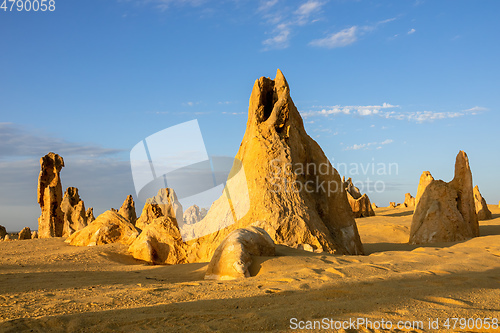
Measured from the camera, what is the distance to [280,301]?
135 inches

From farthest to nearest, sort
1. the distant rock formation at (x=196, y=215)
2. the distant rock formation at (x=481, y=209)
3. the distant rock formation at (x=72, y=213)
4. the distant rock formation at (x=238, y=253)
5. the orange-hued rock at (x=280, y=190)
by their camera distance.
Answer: the distant rock formation at (x=72, y=213) → the distant rock formation at (x=481, y=209) → the distant rock formation at (x=196, y=215) → the orange-hued rock at (x=280, y=190) → the distant rock formation at (x=238, y=253)

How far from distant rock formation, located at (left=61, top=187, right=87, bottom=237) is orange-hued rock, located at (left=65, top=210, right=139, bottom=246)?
1225 cm

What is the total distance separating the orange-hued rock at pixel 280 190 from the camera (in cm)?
744

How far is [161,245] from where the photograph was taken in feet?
27.7

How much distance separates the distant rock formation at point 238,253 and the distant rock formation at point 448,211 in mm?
7221

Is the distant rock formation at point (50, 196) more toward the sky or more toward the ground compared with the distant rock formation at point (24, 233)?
more toward the sky

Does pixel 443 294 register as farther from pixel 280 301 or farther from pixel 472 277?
pixel 280 301

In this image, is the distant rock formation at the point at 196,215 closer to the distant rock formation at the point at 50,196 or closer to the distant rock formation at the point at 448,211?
the distant rock formation at the point at 448,211

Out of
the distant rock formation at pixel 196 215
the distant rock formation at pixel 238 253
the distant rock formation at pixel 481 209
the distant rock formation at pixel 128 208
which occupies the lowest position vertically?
the distant rock formation at pixel 481 209

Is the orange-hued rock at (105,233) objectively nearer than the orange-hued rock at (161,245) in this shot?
No

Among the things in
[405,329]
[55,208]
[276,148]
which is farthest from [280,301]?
[55,208]

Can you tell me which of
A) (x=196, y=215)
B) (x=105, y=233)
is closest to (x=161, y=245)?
(x=105, y=233)

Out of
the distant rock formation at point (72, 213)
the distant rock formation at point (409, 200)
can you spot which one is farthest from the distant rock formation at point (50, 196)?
the distant rock formation at point (409, 200)

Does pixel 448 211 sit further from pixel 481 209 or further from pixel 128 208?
pixel 128 208
